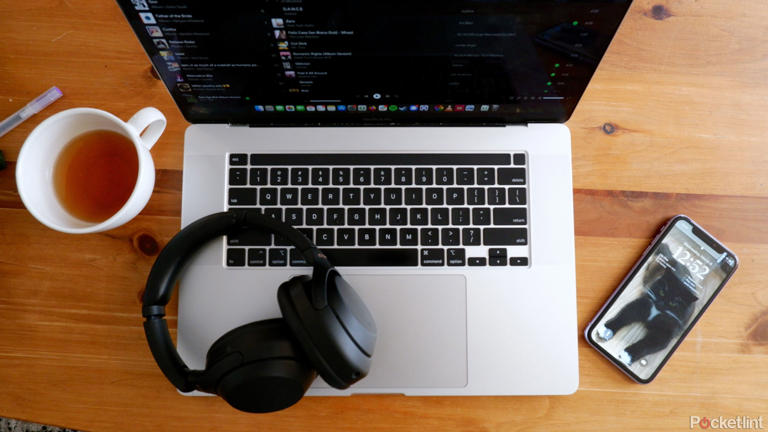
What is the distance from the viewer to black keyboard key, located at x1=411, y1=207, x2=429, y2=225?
0.63 meters

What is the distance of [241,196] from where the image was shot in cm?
63

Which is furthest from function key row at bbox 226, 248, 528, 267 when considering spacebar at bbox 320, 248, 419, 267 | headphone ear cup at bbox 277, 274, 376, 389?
headphone ear cup at bbox 277, 274, 376, 389

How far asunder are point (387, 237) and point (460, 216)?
0.10m

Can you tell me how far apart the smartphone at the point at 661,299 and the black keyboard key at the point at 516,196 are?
6.7 inches

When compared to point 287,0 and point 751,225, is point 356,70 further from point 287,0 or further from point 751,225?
point 751,225

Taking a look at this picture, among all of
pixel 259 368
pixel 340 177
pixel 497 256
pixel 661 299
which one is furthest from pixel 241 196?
pixel 661 299

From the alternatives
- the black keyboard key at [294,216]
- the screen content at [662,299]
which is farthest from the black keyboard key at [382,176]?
the screen content at [662,299]

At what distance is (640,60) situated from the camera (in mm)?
688

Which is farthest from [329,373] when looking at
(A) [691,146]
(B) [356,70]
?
(A) [691,146]

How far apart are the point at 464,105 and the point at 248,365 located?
1.28 feet

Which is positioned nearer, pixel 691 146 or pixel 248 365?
pixel 248 365

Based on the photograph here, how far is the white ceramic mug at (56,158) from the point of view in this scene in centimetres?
53

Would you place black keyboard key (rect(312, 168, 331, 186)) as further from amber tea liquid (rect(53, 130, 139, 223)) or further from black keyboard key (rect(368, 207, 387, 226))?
amber tea liquid (rect(53, 130, 139, 223))

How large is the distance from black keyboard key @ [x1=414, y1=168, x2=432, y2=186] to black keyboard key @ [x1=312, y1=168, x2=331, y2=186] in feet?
0.36
